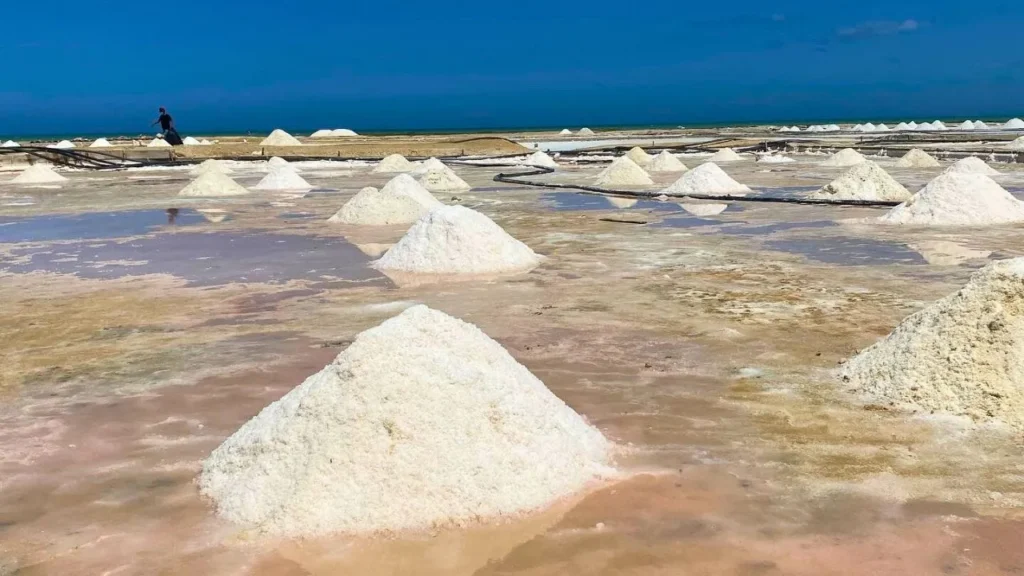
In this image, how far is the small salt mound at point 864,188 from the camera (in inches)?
430

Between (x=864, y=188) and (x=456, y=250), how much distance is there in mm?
6970

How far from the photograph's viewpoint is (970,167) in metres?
11.0

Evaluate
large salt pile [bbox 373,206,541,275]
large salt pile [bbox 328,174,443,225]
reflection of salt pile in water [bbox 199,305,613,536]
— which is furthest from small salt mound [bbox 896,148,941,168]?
reflection of salt pile in water [bbox 199,305,613,536]

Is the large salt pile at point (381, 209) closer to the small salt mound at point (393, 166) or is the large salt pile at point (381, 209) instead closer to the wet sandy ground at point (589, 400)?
the wet sandy ground at point (589, 400)

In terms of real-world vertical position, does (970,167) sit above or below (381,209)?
above

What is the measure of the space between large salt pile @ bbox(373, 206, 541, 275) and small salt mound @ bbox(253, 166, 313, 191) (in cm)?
873

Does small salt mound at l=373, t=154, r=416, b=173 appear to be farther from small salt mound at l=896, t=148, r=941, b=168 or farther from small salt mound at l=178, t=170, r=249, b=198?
small salt mound at l=896, t=148, r=941, b=168

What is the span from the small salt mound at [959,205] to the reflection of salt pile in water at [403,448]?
7.02 m

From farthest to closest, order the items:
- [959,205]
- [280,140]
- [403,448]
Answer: [280,140], [959,205], [403,448]

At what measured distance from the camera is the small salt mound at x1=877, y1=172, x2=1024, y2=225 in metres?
8.42

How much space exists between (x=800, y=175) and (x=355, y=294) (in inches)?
524

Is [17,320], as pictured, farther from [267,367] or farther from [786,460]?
[786,460]

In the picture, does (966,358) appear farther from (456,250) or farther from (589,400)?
(456,250)

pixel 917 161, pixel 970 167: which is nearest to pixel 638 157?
pixel 917 161
